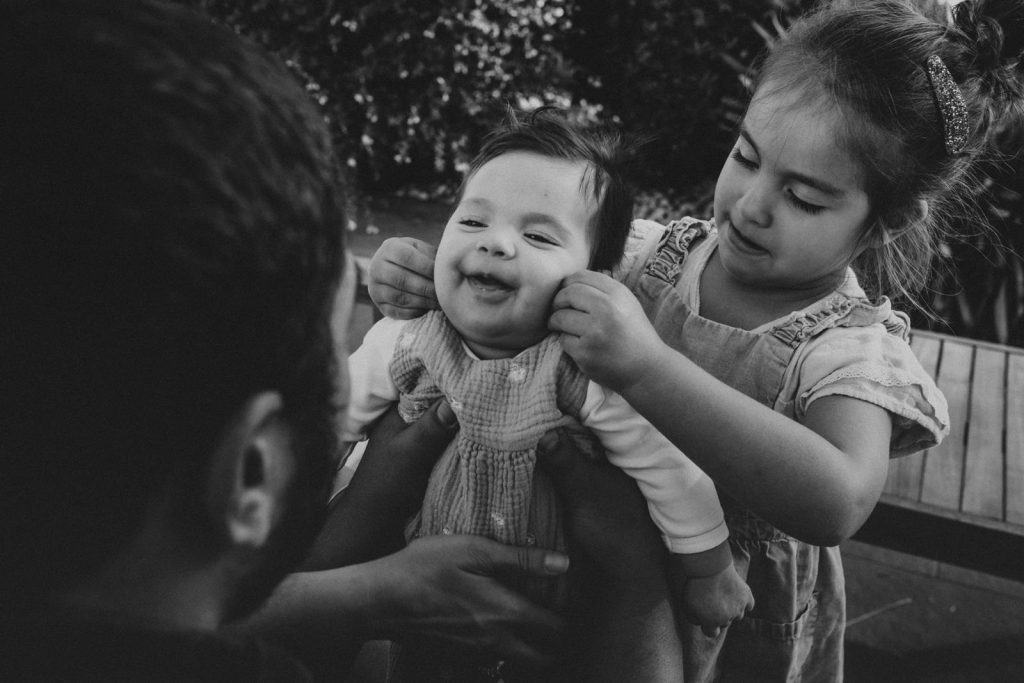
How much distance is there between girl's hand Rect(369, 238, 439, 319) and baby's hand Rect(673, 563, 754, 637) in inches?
28.1

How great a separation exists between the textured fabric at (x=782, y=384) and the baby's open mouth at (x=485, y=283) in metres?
0.44

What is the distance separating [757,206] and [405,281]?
27.5 inches

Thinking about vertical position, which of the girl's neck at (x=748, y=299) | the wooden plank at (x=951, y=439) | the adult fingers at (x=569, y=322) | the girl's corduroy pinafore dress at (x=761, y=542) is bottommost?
the wooden plank at (x=951, y=439)

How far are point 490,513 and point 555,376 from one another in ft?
0.90

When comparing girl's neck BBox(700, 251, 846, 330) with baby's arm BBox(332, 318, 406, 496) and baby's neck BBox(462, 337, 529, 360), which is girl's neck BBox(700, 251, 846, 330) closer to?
baby's neck BBox(462, 337, 529, 360)

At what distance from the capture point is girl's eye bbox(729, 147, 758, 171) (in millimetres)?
1611

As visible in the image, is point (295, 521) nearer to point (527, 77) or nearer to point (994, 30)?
point (994, 30)

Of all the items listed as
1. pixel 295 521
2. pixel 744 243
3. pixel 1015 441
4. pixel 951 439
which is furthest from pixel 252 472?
pixel 1015 441

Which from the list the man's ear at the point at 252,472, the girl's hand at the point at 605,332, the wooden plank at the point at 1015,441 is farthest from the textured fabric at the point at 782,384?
the man's ear at the point at 252,472

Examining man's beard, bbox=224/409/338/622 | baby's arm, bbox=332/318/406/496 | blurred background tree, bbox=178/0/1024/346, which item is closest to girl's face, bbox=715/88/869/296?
baby's arm, bbox=332/318/406/496

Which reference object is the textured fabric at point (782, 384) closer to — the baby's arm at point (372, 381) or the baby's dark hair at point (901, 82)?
the baby's dark hair at point (901, 82)

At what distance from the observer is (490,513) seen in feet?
4.78

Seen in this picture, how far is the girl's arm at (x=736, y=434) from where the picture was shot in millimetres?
1291

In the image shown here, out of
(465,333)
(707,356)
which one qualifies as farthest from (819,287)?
(465,333)
